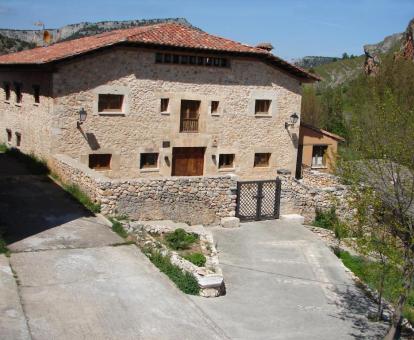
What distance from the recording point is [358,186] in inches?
411

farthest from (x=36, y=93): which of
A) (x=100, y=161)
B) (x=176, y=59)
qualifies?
(x=176, y=59)

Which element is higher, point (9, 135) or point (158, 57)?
point (158, 57)

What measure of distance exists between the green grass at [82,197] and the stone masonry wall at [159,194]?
0.47 feet

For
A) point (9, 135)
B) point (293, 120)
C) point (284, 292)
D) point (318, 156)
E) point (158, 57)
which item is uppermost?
point (158, 57)

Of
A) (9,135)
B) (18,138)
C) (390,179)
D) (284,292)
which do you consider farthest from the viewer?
(9,135)

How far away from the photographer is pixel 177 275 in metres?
10.3

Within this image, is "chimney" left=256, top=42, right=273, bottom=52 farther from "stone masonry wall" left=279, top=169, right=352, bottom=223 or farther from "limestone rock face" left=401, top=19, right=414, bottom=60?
"limestone rock face" left=401, top=19, right=414, bottom=60

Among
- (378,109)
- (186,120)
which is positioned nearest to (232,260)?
(378,109)

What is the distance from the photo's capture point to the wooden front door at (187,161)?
70.6 feet

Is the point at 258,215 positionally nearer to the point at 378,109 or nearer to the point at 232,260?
the point at 232,260

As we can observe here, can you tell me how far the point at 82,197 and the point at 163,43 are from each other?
7719mm

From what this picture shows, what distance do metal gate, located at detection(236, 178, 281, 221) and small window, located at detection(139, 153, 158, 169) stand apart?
14.7 feet

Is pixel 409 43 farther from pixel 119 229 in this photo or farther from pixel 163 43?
pixel 119 229

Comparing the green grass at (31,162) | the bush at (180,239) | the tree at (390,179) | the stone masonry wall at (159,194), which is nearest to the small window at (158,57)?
the stone masonry wall at (159,194)
